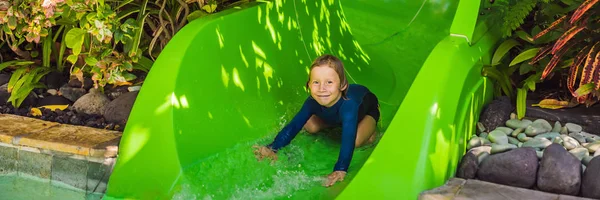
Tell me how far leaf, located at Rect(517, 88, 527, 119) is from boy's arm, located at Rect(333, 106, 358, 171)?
2.58 feet

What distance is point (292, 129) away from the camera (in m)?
3.64

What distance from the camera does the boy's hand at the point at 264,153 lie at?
3573 millimetres

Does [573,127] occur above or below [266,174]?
above

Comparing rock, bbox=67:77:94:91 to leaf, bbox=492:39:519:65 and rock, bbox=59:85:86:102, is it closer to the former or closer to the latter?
rock, bbox=59:85:86:102

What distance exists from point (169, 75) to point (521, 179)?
5.28 ft

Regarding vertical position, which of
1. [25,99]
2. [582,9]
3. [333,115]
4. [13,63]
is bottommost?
[25,99]

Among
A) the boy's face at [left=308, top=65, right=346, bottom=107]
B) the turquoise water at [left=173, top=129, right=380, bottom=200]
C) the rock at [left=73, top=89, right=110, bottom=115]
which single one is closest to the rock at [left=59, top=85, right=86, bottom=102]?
the rock at [left=73, top=89, right=110, bottom=115]

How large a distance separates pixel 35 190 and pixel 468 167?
6.70 feet

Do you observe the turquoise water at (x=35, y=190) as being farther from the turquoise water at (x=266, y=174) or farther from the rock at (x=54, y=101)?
the rock at (x=54, y=101)

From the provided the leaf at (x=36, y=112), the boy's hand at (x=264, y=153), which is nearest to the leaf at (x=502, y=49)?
the boy's hand at (x=264, y=153)

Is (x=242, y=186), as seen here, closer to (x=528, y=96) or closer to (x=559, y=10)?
(x=528, y=96)

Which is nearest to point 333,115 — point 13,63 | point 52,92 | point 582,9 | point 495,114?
point 495,114

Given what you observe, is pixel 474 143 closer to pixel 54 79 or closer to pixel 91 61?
pixel 91 61

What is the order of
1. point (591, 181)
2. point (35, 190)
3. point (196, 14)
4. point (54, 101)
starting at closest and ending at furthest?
1. point (591, 181)
2. point (35, 190)
3. point (196, 14)
4. point (54, 101)
